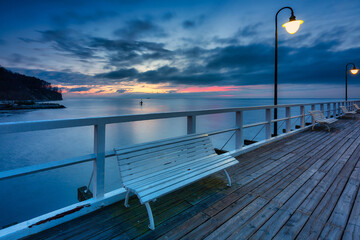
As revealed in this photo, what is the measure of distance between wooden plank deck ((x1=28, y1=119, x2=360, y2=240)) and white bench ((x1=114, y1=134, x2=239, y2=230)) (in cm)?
23

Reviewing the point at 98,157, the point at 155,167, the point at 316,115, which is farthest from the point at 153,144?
the point at 316,115

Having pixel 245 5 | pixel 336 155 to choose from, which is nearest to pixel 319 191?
pixel 336 155

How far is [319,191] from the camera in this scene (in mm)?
2334

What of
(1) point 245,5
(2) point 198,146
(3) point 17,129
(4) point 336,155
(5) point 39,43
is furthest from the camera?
(5) point 39,43

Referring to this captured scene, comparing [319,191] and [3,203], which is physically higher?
[319,191]

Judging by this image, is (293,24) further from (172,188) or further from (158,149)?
(172,188)

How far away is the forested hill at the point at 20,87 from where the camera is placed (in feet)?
198

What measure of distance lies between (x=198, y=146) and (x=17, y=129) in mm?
2035

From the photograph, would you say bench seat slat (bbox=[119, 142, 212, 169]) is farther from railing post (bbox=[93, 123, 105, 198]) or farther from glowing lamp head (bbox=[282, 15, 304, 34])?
glowing lamp head (bbox=[282, 15, 304, 34])

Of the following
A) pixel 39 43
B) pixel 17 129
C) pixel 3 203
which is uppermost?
pixel 39 43

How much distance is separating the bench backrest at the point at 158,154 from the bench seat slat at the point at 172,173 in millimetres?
80

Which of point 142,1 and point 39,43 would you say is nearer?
point 142,1

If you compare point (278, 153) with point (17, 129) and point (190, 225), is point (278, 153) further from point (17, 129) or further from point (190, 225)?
point (17, 129)

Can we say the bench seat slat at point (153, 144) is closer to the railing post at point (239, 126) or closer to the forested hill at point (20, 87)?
the railing post at point (239, 126)
